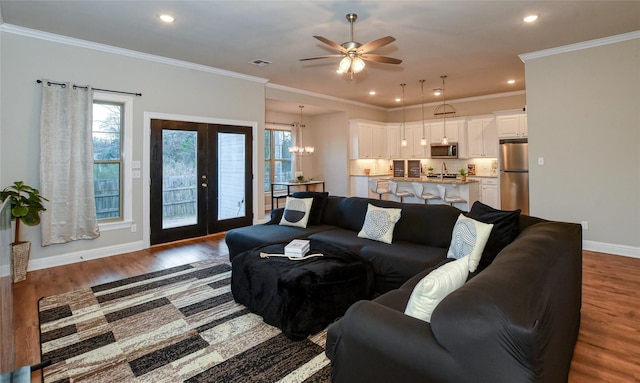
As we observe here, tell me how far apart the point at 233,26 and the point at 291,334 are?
3.54 m

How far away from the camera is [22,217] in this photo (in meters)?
3.73

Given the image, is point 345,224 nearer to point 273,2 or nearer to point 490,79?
point 273,2

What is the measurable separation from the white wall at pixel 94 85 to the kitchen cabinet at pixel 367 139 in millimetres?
3407

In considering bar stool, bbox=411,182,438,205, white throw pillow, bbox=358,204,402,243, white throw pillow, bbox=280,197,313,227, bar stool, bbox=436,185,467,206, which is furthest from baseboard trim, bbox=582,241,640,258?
white throw pillow, bbox=280,197,313,227

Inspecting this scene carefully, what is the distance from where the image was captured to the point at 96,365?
2.23 meters

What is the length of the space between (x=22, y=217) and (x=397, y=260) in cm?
417

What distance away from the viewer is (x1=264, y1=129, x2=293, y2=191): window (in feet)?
29.4

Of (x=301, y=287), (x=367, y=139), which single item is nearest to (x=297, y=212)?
(x=301, y=287)

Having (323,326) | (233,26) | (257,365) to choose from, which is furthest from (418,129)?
(257,365)

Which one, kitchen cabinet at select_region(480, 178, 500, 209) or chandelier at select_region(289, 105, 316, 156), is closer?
kitchen cabinet at select_region(480, 178, 500, 209)

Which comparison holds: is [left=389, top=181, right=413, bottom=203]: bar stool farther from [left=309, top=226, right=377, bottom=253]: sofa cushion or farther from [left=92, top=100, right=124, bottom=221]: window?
[left=92, top=100, right=124, bottom=221]: window

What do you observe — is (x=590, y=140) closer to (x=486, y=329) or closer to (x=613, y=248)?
(x=613, y=248)

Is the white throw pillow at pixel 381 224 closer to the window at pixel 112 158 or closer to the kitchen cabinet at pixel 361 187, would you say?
the window at pixel 112 158

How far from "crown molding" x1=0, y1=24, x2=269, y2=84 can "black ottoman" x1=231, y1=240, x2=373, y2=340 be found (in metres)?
3.77
